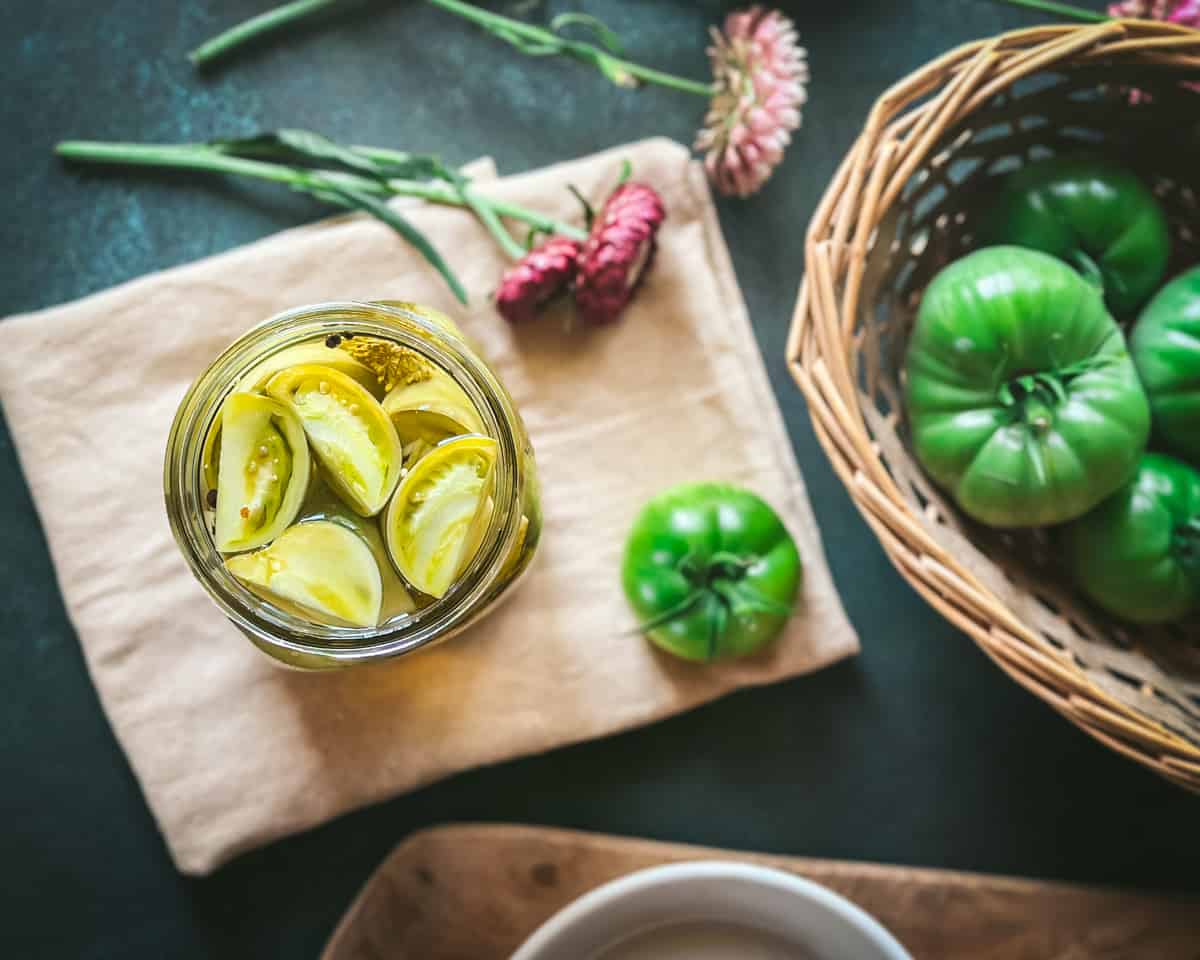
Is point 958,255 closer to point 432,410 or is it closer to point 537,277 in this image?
point 537,277

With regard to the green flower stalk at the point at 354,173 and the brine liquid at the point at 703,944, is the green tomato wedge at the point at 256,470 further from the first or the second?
the brine liquid at the point at 703,944

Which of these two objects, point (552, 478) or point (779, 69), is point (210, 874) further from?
point (779, 69)

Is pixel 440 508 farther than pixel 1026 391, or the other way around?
pixel 1026 391

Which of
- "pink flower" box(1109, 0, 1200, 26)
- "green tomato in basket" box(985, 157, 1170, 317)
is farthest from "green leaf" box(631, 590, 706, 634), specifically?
"pink flower" box(1109, 0, 1200, 26)

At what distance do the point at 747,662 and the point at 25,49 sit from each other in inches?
31.8

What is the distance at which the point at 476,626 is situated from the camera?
2.61 ft

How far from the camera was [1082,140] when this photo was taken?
2.73ft

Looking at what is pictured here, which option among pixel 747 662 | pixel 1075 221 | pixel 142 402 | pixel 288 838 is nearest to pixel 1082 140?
pixel 1075 221

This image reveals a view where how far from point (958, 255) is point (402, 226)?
1.50 ft

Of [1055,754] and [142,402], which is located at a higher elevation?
[142,402]

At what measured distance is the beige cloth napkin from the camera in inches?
30.6

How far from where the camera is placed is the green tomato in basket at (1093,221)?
76 cm

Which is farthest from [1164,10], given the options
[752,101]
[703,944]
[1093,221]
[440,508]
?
[703,944]

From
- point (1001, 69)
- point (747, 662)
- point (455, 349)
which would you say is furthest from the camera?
point (747, 662)
